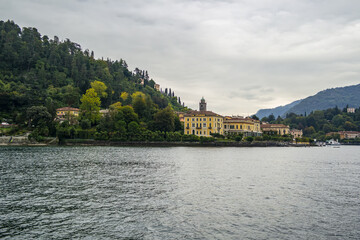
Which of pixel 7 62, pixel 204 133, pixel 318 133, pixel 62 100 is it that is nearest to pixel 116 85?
pixel 62 100

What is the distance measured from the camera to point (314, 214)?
53.0 feet

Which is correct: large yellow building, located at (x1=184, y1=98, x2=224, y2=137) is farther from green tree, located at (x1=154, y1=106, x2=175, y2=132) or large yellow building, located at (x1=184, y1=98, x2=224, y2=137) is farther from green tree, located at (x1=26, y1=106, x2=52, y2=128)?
green tree, located at (x1=26, y1=106, x2=52, y2=128)

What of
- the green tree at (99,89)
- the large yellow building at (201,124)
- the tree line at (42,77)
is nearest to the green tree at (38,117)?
the tree line at (42,77)

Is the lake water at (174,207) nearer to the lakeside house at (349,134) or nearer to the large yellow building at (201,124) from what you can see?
the large yellow building at (201,124)

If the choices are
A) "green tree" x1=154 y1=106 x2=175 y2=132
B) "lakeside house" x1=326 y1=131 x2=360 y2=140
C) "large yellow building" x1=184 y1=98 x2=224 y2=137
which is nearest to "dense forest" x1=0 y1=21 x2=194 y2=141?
"green tree" x1=154 y1=106 x2=175 y2=132

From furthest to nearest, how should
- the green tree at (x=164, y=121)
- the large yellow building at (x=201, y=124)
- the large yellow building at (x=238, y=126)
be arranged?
the large yellow building at (x=238, y=126), the large yellow building at (x=201, y=124), the green tree at (x=164, y=121)

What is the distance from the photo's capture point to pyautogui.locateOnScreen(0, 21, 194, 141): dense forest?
305ft

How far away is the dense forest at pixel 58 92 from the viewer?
9306 cm

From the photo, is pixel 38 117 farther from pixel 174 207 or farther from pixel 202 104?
pixel 174 207

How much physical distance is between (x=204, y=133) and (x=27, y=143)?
55586 mm

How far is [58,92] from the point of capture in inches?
4734

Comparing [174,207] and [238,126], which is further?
[238,126]

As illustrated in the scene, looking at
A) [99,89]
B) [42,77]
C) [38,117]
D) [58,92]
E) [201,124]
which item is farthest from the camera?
[99,89]

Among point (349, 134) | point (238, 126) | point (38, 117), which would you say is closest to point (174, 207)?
point (38, 117)
